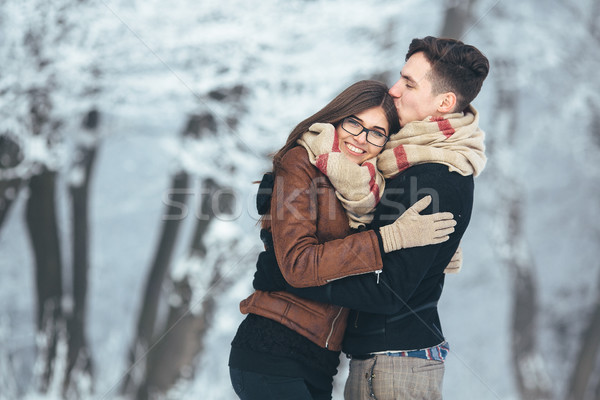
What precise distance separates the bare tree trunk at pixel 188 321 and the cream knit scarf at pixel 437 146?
281 cm

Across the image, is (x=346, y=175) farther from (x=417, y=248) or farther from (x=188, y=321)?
(x=188, y=321)

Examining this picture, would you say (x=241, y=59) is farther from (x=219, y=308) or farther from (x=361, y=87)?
(x=361, y=87)

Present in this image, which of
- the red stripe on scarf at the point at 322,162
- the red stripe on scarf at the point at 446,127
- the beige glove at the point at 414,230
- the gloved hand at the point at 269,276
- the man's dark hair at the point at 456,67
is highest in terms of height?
the man's dark hair at the point at 456,67

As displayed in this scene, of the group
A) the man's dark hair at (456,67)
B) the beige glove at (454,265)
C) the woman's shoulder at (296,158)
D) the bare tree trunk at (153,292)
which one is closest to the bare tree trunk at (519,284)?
the bare tree trunk at (153,292)

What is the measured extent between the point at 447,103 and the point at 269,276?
743 millimetres

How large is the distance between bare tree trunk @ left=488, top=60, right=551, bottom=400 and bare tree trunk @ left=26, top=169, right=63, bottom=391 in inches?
136

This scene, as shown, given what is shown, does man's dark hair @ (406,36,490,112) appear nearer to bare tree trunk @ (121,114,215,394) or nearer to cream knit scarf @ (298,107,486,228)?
cream knit scarf @ (298,107,486,228)

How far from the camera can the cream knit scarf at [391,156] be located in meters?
1.63

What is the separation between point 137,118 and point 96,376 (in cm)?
195

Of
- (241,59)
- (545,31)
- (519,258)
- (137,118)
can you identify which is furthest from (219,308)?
(545,31)

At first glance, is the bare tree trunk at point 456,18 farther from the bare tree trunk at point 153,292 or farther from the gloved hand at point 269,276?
the gloved hand at point 269,276

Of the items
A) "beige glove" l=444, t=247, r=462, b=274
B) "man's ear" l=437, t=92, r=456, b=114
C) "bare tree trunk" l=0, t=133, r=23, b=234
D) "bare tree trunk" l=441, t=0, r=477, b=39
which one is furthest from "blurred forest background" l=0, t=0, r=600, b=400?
"man's ear" l=437, t=92, r=456, b=114

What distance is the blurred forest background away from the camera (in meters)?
4.36

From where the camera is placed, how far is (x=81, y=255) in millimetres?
4527
